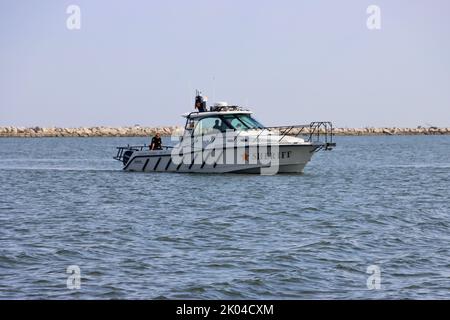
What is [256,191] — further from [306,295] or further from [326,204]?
[306,295]

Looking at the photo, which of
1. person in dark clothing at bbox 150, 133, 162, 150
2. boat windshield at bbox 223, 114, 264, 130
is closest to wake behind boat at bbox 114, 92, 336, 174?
boat windshield at bbox 223, 114, 264, 130

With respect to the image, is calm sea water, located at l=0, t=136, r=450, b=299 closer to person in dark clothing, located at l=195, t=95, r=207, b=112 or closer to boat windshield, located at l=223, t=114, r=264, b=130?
boat windshield, located at l=223, t=114, r=264, b=130

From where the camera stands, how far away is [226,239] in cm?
1730

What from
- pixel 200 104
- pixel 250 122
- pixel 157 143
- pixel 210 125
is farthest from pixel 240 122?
pixel 157 143

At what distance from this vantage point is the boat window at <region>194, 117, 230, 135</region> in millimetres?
31531

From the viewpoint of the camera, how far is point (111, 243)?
655 inches

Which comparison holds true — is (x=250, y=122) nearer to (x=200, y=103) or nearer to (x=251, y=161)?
(x=251, y=161)

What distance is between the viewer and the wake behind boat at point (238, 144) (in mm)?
31109

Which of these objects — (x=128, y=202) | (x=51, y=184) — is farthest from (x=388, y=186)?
(x=51, y=184)

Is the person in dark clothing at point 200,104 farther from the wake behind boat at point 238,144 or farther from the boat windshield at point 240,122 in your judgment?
the boat windshield at point 240,122

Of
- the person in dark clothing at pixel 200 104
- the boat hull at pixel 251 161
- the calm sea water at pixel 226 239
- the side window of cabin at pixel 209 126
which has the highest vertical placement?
the person in dark clothing at pixel 200 104

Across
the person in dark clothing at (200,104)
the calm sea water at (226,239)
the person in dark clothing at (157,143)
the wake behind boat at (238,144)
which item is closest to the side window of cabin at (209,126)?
the wake behind boat at (238,144)

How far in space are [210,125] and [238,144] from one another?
1.54 metres

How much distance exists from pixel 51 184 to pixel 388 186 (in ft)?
46.4
